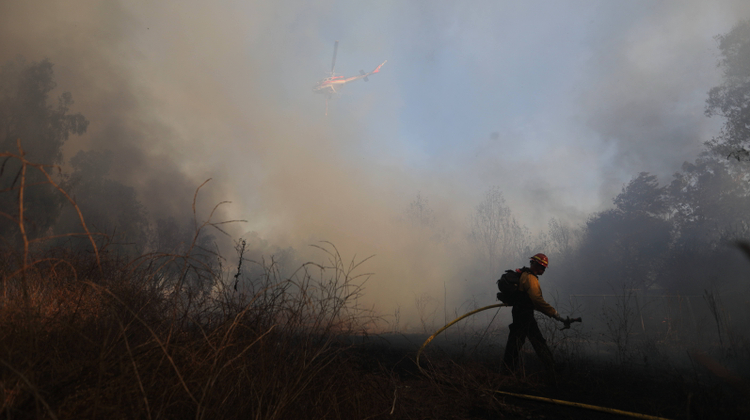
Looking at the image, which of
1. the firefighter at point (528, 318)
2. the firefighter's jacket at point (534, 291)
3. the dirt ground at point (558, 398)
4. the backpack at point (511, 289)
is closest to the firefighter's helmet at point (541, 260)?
Answer: the firefighter at point (528, 318)

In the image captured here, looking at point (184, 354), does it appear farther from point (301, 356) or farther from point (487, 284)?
point (487, 284)

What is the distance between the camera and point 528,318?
6664 mm

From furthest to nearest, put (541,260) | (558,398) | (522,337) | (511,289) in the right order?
(541,260), (511,289), (522,337), (558,398)

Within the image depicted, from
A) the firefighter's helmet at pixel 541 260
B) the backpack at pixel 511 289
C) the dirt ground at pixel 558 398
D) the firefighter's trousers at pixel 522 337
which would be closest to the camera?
the dirt ground at pixel 558 398

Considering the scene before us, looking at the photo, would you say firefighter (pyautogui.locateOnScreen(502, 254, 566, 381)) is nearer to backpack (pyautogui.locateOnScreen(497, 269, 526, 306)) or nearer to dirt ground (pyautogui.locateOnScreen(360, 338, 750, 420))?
backpack (pyautogui.locateOnScreen(497, 269, 526, 306))

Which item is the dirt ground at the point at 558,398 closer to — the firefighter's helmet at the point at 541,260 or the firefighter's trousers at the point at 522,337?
the firefighter's trousers at the point at 522,337

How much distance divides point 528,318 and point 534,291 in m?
0.51

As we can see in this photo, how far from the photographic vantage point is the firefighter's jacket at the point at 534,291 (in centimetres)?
646

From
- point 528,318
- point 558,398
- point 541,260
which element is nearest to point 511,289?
point 528,318

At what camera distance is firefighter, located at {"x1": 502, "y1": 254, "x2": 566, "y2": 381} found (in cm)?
636

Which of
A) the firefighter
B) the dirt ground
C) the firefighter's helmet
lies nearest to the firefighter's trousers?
the firefighter

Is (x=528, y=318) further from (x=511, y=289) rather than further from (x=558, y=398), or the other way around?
(x=558, y=398)

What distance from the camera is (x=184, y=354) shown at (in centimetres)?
296

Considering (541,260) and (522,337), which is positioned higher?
(541,260)
